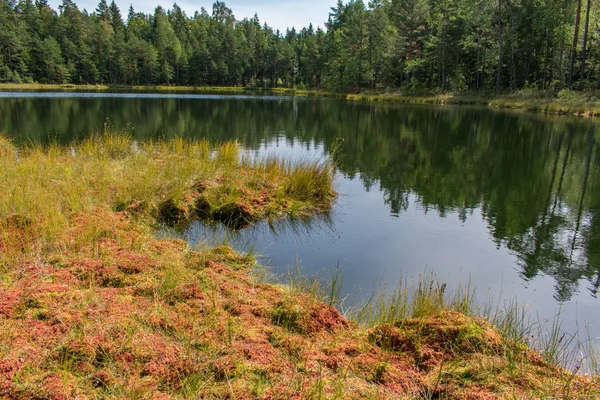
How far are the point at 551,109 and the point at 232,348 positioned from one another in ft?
117

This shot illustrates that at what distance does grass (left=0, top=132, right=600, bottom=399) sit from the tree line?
3542 cm

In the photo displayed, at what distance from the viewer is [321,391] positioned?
286 centimetres

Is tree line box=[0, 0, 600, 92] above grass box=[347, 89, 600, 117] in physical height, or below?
above

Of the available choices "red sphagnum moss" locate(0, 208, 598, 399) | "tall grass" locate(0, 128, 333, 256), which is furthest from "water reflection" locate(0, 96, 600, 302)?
"red sphagnum moss" locate(0, 208, 598, 399)

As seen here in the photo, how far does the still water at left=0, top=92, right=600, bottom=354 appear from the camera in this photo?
605 cm

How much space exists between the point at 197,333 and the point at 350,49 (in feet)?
202

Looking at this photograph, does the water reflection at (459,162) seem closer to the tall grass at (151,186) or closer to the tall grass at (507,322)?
the tall grass at (151,186)

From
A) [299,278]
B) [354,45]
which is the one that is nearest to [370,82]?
[354,45]

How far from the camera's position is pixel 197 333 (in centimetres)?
349

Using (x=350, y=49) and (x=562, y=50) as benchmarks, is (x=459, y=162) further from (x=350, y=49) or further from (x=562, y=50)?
(x=350, y=49)

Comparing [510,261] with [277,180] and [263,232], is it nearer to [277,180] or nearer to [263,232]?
[263,232]

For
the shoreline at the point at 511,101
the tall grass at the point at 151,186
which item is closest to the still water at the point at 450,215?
the tall grass at the point at 151,186

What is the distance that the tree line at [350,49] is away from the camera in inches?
1516

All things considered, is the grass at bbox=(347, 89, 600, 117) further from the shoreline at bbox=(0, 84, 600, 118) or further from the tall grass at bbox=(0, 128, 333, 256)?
the tall grass at bbox=(0, 128, 333, 256)
